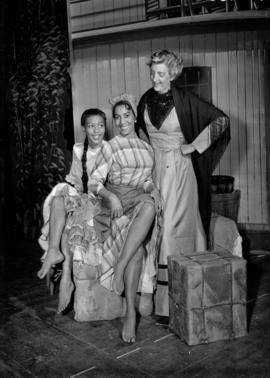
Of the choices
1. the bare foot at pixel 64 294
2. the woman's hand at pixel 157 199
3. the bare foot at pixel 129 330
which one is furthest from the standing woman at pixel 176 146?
the bare foot at pixel 64 294

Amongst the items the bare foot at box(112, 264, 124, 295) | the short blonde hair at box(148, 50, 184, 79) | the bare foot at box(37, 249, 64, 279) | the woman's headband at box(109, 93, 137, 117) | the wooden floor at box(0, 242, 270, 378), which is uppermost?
the short blonde hair at box(148, 50, 184, 79)

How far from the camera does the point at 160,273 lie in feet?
13.8

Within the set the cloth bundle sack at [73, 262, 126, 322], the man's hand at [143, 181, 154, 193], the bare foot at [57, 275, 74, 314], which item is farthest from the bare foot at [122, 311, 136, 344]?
the man's hand at [143, 181, 154, 193]

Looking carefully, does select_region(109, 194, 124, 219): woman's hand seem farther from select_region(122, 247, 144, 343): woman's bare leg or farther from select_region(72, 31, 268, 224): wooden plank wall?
select_region(72, 31, 268, 224): wooden plank wall

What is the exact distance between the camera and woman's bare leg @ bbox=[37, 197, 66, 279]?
4.04 meters

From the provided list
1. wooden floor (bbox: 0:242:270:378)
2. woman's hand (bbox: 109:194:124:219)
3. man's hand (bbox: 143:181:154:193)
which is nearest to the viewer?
wooden floor (bbox: 0:242:270:378)

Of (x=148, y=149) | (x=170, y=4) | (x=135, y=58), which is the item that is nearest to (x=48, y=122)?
(x=135, y=58)

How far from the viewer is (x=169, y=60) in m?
4.07

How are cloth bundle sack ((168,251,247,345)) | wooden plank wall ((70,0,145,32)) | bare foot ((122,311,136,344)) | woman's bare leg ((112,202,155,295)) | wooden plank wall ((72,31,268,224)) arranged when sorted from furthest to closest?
wooden plank wall ((70,0,145,32)), wooden plank wall ((72,31,268,224)), woman's bare leg ((112,202,155,295)), bare foot ((122,311,136,344)), cloth bundle sack ((168,251,247,345))

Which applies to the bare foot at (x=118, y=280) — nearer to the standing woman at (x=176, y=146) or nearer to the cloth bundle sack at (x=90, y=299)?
the cloth bundle sack at (x=90, y=299)

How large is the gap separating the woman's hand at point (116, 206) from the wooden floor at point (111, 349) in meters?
0.84

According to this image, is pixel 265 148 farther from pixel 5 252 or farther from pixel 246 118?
pixel 5 252

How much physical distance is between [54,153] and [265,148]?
2588 millimetres

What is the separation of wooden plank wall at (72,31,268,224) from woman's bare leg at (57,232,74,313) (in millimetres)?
2166
